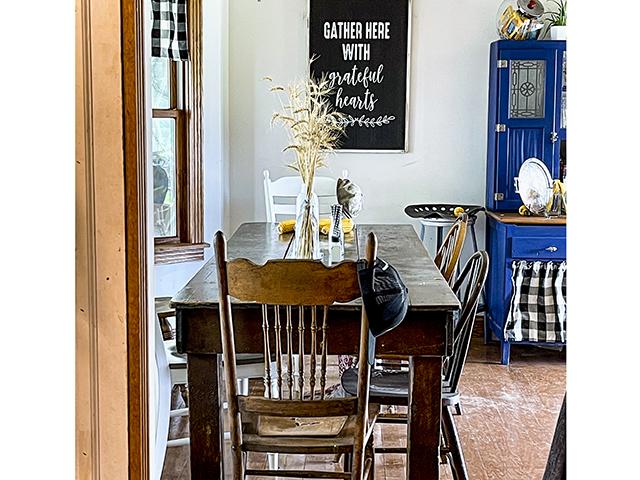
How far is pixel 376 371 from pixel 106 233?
1.79 m

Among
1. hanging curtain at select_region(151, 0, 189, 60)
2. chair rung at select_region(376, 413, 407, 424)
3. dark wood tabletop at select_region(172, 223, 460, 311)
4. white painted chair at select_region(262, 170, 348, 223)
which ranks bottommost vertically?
chair rung at select_region(376, 413, 407, 424)

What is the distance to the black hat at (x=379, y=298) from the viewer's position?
227 cm

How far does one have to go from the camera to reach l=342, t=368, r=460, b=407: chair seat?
9.41 ft

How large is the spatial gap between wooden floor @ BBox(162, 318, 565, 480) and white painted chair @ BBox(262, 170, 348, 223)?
4.23ft

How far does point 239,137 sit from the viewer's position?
5777 millimetres

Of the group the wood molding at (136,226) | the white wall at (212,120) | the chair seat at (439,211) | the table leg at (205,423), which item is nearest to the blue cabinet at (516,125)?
the chair seat at (439,211)

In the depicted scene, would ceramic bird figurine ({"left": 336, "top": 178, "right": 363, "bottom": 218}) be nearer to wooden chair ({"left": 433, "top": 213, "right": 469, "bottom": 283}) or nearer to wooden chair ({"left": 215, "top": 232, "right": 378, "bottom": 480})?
wooden chair ({"left": 433, "top": 213, "right": 469, "bottom": 283})

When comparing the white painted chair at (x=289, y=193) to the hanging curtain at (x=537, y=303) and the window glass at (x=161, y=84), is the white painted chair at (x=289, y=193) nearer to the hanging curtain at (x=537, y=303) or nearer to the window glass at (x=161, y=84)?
the window glass at (x=161, y=84)

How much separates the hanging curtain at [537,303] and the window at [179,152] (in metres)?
1.90

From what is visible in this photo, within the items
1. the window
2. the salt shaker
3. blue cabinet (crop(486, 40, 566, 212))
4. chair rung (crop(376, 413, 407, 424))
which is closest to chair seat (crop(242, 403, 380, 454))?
chair rung (crop(376, 413, 407, 424))
